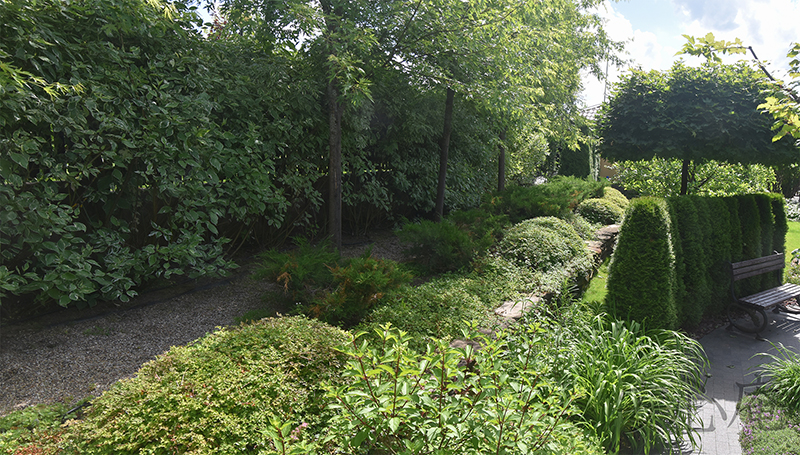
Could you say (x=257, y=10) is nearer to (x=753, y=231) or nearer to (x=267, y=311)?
(x=267, y=311)

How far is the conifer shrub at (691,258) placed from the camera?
5.16 metres

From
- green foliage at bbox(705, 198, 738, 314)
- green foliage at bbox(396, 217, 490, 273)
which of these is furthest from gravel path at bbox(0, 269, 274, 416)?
green foliage at bbox(705, 198, 738, 314)

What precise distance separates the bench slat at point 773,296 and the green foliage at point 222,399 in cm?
544

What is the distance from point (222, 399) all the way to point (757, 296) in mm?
6614

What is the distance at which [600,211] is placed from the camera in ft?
30.8

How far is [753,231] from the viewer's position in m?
6.25

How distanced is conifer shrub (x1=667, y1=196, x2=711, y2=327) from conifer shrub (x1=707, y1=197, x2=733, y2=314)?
47 cm

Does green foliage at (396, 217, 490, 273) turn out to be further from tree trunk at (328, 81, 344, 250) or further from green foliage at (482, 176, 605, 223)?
green foliage at (482, 176, 605, 223)

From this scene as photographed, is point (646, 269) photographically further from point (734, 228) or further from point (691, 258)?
point (734, 228)

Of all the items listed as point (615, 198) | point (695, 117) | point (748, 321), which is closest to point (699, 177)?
point (615, 198)

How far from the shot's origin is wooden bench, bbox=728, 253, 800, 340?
5.36 metres

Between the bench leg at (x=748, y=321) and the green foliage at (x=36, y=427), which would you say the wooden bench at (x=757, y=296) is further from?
the green foliage at (x=36, y=427)

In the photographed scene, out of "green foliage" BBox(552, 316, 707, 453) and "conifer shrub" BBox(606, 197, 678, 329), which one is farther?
"conifer shrub" BBox(606, 197, 678, 329)

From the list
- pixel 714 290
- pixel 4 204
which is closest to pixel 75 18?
pixel 4 204
